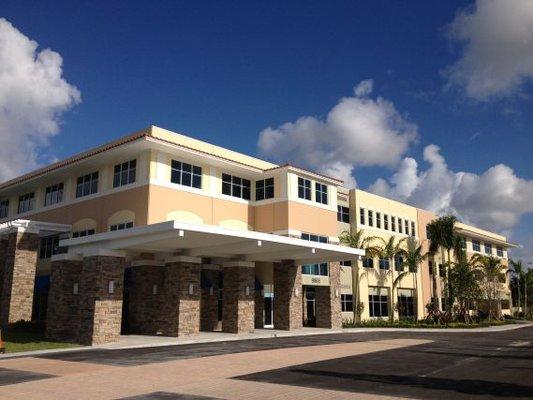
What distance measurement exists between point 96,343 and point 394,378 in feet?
47.8

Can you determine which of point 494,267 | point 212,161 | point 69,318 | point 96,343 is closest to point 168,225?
point 96,343

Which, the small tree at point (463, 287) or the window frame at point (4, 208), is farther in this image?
the small tree at point (463, 287)

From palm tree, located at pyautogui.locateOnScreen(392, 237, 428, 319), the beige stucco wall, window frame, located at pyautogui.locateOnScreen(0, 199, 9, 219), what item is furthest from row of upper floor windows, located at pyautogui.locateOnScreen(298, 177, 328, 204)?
window frame, located at pyautogui.locateOnScreen(0, 199, 9, 219)

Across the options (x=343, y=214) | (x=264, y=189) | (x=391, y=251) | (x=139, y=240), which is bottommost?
(x=139, y=240)

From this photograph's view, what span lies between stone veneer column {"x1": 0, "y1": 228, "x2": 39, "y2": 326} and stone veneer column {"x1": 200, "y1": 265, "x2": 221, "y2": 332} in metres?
10.2

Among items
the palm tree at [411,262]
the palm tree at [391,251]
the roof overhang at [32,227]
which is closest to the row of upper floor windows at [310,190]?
the palm tree at [391,251]

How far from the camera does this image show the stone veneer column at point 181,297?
86.8ft

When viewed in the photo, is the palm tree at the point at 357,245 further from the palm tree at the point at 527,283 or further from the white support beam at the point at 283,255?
the palm tree at the point at 527,283

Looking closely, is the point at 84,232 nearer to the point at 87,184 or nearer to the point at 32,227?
the point at 32,227

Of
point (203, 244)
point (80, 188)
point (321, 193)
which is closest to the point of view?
point (203, 244)

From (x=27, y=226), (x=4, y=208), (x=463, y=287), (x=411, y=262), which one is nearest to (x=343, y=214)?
(x=411, y=262)

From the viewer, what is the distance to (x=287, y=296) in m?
33.3

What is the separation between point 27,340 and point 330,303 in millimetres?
19536

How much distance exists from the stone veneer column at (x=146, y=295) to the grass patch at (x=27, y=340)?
4847mm
